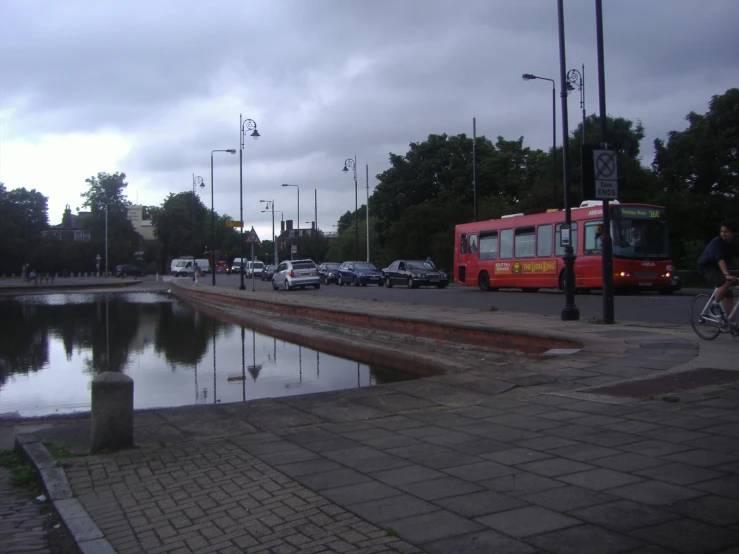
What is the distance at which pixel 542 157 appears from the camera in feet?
212

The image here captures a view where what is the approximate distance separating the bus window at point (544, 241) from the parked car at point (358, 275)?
18093mm

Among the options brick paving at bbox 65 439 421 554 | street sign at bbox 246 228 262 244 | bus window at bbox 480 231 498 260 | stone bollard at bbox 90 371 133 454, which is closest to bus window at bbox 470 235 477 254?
bus window at bbox 480 231 498 260

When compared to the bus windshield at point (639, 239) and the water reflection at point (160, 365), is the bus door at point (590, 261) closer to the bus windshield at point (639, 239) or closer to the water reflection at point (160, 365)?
the bus windshield at point (639, 239)

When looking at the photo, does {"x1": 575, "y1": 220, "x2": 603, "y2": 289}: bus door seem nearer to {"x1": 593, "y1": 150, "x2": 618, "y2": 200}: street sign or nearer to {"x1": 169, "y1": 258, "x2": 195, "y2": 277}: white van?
{"x1": 593, "y1": 150, "x2": 618, "y2": 200}: street sign

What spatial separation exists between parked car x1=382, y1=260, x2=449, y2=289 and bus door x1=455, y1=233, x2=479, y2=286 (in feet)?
11.5

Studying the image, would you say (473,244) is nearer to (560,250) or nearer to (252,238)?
(560,250)

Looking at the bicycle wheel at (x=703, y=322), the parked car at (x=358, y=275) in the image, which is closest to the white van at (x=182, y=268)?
the parked car at (x=358, y=275)

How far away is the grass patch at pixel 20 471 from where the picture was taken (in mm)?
5121

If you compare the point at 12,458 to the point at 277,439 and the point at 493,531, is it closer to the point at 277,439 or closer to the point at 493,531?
the point at 277,439

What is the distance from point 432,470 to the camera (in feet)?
15.8

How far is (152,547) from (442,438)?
264 cm

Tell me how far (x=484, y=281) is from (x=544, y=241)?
199 inches

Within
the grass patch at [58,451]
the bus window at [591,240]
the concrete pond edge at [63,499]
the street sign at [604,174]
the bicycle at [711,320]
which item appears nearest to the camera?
the concrete pond edge at [63,499]

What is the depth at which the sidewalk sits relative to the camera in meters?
3.70
